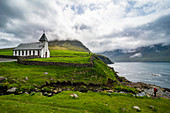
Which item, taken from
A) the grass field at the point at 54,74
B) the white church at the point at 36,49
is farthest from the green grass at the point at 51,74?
the white church at the point at 36,49

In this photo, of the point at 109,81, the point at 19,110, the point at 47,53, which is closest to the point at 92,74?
the point at 109,81

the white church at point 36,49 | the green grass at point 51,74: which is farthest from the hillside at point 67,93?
the white church at point 36,49

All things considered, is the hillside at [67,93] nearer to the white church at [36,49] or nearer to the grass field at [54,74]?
the grass field at [54,74]

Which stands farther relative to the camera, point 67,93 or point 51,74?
point 51,74

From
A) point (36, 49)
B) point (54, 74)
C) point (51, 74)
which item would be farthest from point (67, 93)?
point (36, 49)

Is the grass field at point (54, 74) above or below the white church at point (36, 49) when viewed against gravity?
below

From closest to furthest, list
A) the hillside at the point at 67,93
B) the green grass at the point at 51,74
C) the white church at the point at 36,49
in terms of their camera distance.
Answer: the hillside at the point at 67,93 < the green grass at the point at 51,74 < the white church at the point at 36,49

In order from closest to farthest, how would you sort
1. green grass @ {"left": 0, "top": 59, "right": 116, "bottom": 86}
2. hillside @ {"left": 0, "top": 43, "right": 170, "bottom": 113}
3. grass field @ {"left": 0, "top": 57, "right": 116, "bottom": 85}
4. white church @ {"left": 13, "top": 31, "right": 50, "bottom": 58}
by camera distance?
1. hillside @ {"left": 0, "top": 43, "right": 170, "bottom": 113}
2. green grass @ {"left": 0, "top": 59, "right": 116, "bottom": 86}
3. grass field @ {"left": 0, "top": 57, "right": 116, "bottom": 85}
4. white church @ {"left": 13, "top": 31, "right": 50, "bottom": 58}

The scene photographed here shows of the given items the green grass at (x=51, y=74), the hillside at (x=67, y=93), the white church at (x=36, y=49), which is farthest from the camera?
the white church at (x=36, y=49)

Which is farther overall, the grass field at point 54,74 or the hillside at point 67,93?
the grass field at point 54,74

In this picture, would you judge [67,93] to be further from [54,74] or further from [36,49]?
[36,49]

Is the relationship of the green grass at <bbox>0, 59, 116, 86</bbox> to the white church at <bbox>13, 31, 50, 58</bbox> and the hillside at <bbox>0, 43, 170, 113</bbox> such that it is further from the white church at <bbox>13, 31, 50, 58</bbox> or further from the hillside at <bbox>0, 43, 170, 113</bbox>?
the white church at <bbox>13, 31, 50, 58</bbox>

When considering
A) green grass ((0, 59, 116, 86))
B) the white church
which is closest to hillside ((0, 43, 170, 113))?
green grass ((0, 59, 116, 86))

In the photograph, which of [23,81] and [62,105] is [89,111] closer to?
[62,105]
